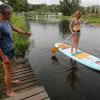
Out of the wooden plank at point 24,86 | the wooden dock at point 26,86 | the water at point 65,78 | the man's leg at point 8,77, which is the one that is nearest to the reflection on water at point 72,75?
the water at point 65,78

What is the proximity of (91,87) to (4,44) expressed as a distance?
10.3 ft

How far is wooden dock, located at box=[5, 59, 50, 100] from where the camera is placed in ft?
16.3

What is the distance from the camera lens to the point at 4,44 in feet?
15.2

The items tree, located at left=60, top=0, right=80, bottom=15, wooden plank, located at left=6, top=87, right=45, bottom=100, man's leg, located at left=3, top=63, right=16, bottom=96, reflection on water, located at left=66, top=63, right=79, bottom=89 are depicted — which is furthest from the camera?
tree, located at left=60, top=0, right=80, bottom=15

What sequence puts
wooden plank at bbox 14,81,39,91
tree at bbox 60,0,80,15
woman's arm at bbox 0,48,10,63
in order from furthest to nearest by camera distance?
1. tree at bbox 60,0,80,15
2. wooden plank at bbox 14,81,39,91
3. woman's arm at bbox 0,48,10,63

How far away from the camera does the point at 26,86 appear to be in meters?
5.60

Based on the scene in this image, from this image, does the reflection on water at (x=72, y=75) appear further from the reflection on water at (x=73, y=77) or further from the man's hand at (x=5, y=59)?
the man's hand at (x=5, y=59)

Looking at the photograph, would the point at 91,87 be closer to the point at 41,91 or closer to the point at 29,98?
→ the point at 41,91

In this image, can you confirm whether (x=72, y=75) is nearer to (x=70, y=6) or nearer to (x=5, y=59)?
(x=5, y=59)

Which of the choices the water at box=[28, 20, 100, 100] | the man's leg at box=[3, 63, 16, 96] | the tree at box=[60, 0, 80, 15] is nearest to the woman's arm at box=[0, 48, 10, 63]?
the man's leg at box=[3, 63, 16, 96]

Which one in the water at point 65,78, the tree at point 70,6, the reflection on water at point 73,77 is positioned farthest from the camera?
the tree at point 70,6

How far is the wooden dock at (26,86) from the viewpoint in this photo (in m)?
4.98

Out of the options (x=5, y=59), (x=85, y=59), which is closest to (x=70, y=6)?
(x=85, y=59)

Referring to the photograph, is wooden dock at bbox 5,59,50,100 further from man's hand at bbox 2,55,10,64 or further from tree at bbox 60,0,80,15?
tree at bbox 60,0,80,15
